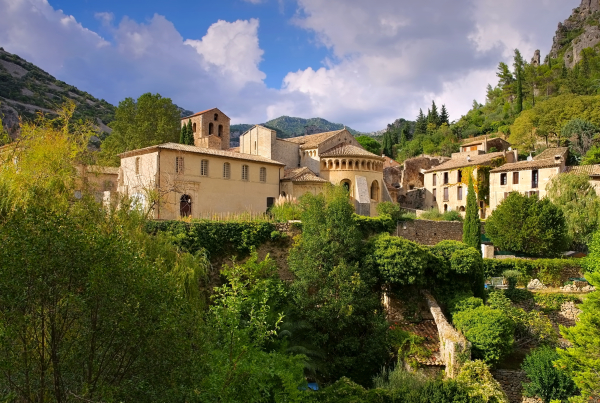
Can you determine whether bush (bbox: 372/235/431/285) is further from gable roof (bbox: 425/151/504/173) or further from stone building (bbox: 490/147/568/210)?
gable roof (bbox: 425/151/504/173)

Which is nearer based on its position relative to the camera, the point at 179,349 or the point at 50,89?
the point at 179,349

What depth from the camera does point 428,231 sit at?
26.2 m

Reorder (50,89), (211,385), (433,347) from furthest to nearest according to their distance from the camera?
(50,89), (433,347), (211,385)

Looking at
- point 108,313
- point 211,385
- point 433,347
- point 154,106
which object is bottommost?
point 433,347

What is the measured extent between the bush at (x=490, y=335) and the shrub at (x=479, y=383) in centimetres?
159

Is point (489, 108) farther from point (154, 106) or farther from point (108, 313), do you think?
point (108, 313)

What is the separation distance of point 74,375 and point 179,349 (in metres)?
1.58

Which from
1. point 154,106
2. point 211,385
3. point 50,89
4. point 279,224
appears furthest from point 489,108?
point 211,385

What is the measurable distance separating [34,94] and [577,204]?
73.7 meters

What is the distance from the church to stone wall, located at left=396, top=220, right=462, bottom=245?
3.82 metres

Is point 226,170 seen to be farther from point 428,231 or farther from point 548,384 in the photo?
point 548,384

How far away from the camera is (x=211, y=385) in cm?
761

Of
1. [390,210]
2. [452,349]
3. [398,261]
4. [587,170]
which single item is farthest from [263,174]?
[587,170]

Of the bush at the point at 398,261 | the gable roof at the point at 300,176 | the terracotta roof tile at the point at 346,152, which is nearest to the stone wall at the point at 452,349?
the bush at the point at 398,261
